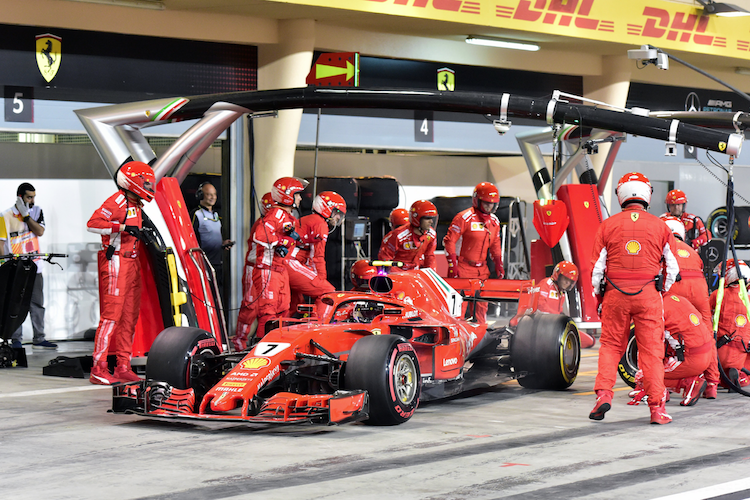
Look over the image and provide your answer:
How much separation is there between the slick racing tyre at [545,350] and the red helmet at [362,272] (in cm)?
152

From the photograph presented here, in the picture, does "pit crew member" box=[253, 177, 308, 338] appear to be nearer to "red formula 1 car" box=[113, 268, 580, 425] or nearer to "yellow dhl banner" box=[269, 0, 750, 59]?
"red formula 1 car" box=[113, 268, 580, 425]

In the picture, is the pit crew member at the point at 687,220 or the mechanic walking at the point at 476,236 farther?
the pit crew member at the point at 687,220

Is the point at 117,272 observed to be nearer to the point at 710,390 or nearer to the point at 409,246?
the point at 409,246

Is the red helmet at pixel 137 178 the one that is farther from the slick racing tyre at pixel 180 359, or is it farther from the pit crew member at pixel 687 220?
the pit crew member at pixel 687 220

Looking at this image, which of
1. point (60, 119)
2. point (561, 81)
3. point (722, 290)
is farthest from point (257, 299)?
point (561, 81)

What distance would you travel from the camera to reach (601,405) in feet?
26.5

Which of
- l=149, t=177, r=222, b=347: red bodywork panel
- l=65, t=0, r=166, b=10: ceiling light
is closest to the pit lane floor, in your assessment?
l=149, t=177, r=222, b=347: red bodywork panel

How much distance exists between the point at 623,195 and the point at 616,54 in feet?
33.9

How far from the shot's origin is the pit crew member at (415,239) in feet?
42.9

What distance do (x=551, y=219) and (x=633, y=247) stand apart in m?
5.53

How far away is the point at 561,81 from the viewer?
18.5 m

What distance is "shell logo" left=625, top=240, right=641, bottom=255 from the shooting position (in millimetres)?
8133

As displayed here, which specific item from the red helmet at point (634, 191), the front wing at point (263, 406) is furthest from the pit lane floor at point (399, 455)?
the red helmet at point (634, 191)

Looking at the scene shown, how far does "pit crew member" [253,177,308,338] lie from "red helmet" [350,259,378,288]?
142 cm
